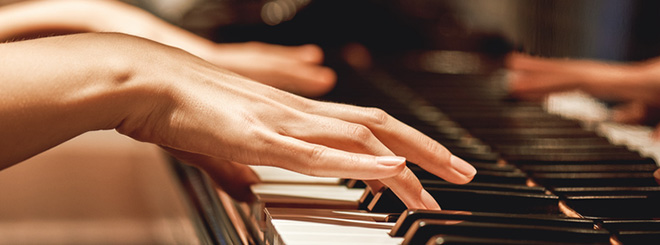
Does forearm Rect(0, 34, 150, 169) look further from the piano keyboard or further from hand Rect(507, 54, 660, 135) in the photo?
hand Rect(507, 54, 660, 135)

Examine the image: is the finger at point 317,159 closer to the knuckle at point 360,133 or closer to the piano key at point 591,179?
the knuckle at point 360,133

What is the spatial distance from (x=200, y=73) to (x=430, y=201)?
0.36 metres

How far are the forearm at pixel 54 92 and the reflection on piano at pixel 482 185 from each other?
0.25 meters

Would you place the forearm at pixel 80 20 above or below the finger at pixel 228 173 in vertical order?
above

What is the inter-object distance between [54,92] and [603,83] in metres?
1.43

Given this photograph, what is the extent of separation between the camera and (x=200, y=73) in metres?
0.86

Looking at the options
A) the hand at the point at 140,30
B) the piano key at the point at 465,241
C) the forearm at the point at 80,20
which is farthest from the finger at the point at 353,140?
the forearm at the point at 80,20

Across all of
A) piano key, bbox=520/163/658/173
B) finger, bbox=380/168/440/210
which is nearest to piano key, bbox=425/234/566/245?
finger, bbox=380/168/440/210

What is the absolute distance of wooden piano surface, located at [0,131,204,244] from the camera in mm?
2734

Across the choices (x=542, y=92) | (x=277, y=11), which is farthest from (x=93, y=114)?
(x=277, y=11)

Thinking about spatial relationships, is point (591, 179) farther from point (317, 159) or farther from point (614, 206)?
point (317, 159)

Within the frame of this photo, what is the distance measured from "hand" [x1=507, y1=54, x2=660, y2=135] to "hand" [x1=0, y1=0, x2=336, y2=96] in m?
0.54

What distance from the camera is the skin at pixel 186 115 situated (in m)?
0.77

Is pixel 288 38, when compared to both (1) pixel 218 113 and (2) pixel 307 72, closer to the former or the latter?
(2) pixel 307 72
